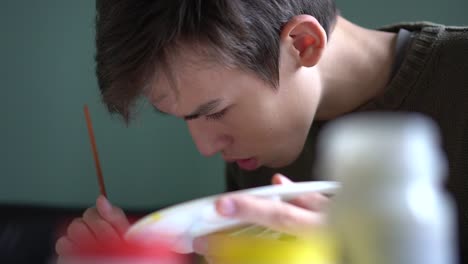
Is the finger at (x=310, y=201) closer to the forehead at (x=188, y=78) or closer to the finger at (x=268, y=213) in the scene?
the finger at (x=268, y=213)

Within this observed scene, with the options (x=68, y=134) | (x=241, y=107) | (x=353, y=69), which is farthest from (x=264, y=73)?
(x=68, y=134)

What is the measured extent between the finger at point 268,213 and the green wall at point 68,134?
1.15m

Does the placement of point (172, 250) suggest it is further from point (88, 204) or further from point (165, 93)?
point (88, 204)

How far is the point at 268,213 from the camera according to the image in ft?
1.04

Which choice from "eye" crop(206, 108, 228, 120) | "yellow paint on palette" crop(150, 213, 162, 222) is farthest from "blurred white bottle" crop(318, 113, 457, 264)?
"eye" crop(206, 108, 228, 120)

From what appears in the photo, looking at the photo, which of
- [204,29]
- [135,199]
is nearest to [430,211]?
[204,29]

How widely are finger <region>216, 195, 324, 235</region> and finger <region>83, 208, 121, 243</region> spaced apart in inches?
6.0

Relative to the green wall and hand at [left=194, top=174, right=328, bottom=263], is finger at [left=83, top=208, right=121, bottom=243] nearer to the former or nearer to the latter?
hand at [left=194, top=174, right=328, bottom=263]

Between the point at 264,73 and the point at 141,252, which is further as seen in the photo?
the point at 264,73

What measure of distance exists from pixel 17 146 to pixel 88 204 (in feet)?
0.75

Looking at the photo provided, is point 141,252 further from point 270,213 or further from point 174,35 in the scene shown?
point 174,35

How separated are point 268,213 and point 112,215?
260mm

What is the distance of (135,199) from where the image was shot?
1501mm

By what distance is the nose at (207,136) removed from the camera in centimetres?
64
